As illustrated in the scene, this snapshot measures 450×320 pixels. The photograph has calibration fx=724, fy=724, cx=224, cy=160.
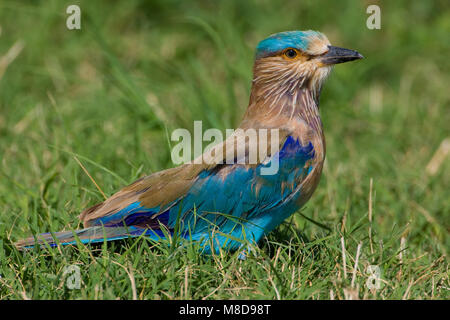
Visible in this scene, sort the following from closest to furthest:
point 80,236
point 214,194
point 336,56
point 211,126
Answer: point 80,236 → point 214,194 → point 336,56 → point 211,126

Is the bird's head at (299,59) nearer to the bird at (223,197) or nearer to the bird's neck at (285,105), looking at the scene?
the bird's neck at (285,105)

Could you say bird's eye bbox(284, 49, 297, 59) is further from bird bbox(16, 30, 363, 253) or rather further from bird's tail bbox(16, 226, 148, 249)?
bird's tail bbox(16, 226, 148, 249)

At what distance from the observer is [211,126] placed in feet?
16.6

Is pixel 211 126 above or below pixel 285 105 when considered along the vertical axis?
below

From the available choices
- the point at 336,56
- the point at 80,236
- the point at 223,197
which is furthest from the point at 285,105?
the point at 80,236

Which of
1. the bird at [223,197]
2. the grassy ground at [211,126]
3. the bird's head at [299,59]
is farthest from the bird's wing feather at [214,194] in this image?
the bird's head at [299,59]

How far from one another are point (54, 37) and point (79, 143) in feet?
8.10

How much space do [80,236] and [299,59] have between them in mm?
1472

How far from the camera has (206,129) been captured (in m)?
5.05

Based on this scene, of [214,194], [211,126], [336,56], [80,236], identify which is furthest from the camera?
[211,126]

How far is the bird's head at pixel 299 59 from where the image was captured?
151 inches

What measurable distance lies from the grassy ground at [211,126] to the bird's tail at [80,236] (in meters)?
0.05

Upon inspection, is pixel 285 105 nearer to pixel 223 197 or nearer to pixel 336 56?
pixel 336 56
